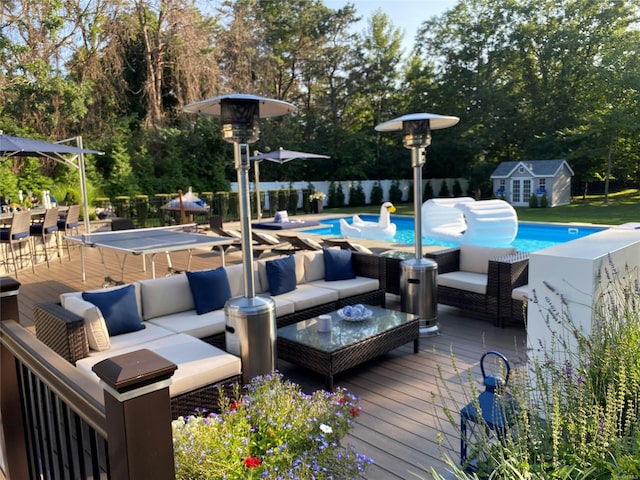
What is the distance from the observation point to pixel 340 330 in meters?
4.15

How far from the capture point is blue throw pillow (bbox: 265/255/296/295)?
5062 millimetres

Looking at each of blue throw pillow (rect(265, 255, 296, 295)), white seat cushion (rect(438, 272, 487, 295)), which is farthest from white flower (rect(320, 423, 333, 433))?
white seat cushion (rect(438, 272, 487, 295))

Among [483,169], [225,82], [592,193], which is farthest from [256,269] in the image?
[592,193]

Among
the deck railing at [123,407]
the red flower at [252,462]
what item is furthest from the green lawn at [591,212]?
the deck railing at [123,407]

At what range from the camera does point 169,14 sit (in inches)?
727

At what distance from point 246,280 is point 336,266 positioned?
2.26 metres

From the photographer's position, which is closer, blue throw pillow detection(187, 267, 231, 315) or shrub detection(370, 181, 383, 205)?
blue throw pillow detection(187, 267, 231, 315)

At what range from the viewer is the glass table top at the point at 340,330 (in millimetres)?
3826

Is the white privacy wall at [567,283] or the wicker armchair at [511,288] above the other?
the white privacy wall at [567,283]

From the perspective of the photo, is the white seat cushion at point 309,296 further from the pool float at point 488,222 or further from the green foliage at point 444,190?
the green foliage at point 444,190

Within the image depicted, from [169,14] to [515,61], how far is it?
19548mm

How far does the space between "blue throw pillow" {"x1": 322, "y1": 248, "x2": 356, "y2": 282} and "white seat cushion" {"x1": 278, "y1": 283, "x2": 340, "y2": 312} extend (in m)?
0.38

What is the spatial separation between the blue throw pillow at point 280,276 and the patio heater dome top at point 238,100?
5.91ft

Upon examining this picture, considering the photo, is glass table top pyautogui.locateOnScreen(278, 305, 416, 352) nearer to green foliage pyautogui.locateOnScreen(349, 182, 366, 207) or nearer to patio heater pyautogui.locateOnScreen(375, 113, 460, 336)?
patio heater pyautogui.locateOnScreen(375, 113, 460, 336)
